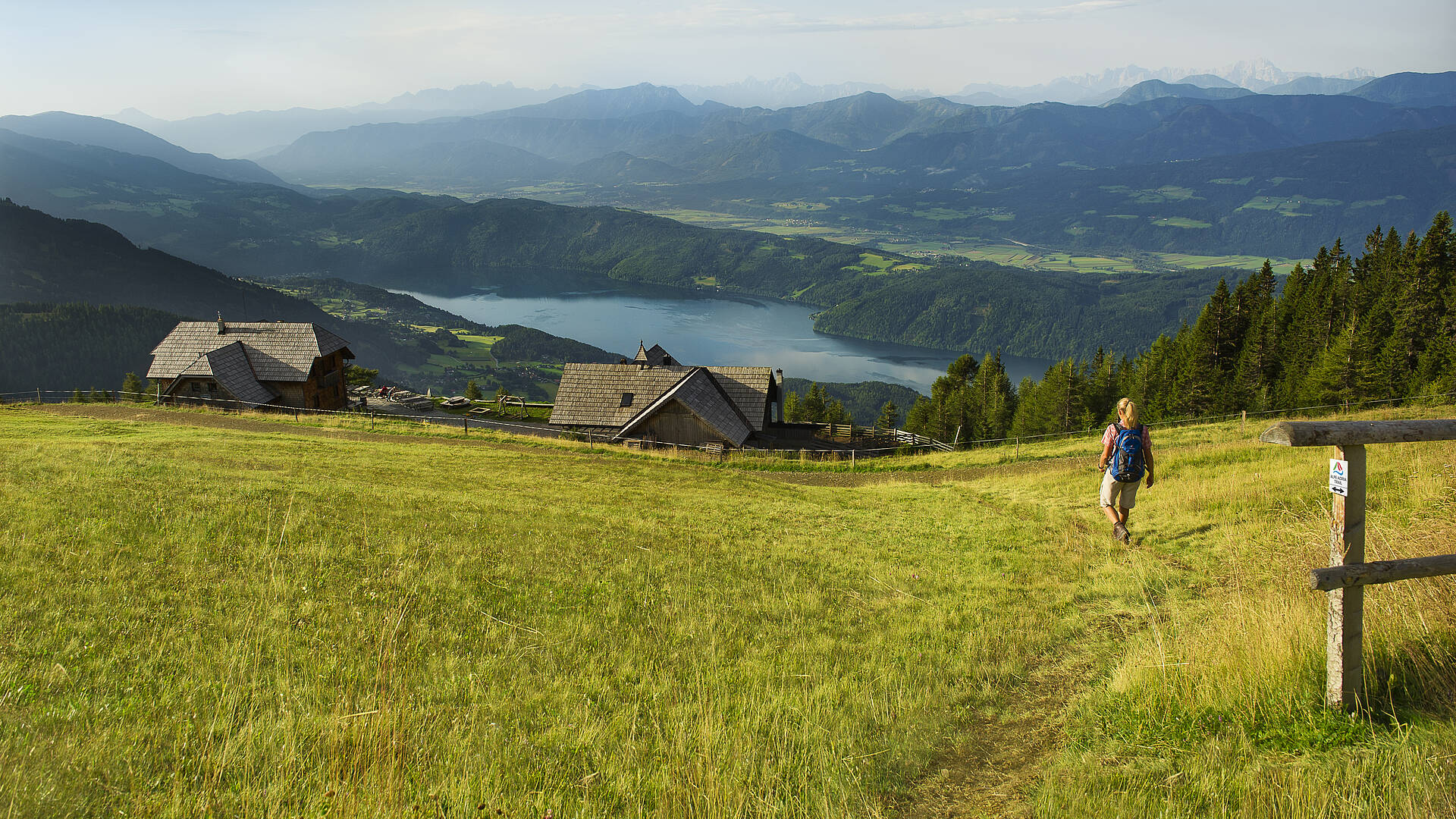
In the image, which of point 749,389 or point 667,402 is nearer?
point 667,402

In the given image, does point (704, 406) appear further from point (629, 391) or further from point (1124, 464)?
point (1124, 464)

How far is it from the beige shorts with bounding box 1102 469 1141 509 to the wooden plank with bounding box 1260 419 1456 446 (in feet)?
23.7

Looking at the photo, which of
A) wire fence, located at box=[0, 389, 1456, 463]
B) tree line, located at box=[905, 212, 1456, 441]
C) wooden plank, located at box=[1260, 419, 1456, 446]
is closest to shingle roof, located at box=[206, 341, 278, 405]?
wire fence, located at box=[0, 389, 1456, 463]

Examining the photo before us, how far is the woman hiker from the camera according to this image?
11625mm

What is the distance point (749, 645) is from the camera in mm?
7551

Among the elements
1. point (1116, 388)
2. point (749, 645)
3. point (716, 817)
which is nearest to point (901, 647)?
point (749, 645)

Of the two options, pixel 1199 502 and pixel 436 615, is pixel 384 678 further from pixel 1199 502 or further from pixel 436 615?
pixel 1199 502

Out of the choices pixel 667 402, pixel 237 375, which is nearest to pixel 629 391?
pixel 667 402

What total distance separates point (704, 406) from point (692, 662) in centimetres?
2995

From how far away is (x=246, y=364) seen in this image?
4538cm

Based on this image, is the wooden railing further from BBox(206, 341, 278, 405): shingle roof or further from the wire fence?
BBox(206, 341, 278, 405): shingle roof

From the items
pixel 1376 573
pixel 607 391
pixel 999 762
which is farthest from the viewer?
pixel 607 391

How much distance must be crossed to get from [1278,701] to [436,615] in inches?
302

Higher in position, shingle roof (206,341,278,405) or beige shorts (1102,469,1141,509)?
shingle roof (206,341,278,405)
